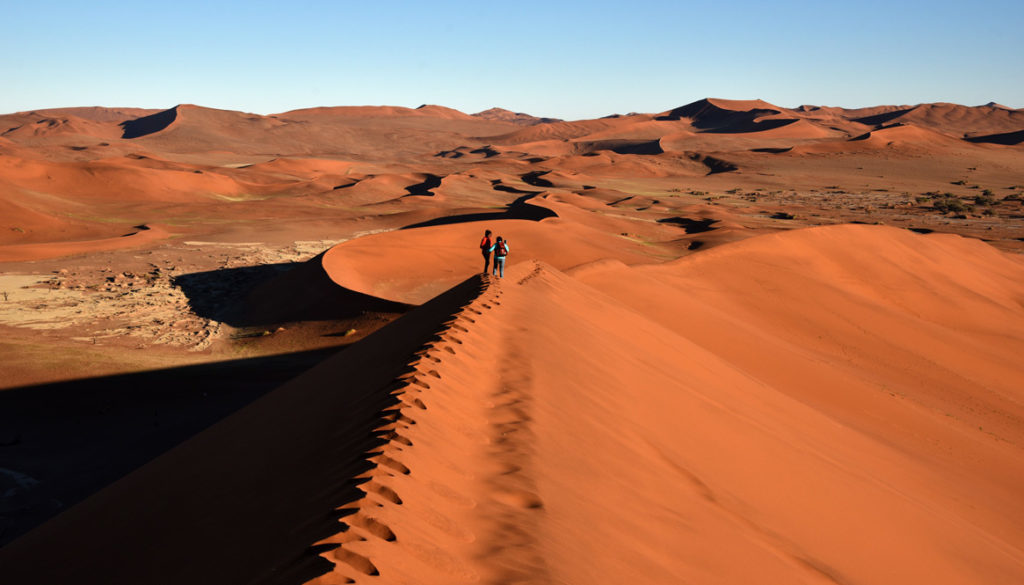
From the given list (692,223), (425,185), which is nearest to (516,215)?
(692,223)

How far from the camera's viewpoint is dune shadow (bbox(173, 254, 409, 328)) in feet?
50.8

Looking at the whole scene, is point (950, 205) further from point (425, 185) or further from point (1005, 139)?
point (1005, 139)

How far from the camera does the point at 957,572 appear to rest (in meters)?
4.90

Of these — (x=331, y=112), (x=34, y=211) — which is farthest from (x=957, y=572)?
(x=331, y=112)

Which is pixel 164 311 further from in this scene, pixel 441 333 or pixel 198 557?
pixel 198 557

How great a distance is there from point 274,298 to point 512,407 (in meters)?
13.8

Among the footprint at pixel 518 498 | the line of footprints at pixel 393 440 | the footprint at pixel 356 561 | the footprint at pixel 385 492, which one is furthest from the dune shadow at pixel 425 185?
the footprint at pixel 356 561

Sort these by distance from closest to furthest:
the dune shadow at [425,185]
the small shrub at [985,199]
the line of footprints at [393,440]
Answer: the line of footprints at [393,440], the small shrub at [985,199], the dune shadow at [425,185]

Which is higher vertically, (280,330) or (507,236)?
(507,236)

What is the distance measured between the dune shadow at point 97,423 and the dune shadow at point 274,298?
9.51ft

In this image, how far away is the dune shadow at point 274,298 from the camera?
50.8ft

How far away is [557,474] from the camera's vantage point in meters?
4.18

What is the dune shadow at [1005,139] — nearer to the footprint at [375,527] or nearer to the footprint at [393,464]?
the footprint at [393,464]

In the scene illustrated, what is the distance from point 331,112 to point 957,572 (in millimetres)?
149472
